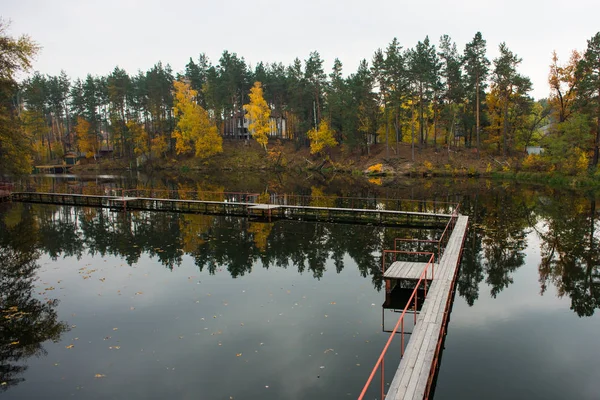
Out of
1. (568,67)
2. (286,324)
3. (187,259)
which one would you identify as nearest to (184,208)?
(187,259)

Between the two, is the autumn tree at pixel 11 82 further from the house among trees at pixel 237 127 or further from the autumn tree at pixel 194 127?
the house among trees at pixel 237 127

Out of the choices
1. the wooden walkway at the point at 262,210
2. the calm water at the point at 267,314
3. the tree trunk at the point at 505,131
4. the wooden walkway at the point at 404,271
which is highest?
the tree trunk at the point at 505,131

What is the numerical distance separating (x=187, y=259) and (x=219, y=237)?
4.71 metres

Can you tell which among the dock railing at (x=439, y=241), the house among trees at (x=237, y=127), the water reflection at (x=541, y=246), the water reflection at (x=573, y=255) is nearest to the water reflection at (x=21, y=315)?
the dock railing at (x=439, y=241)

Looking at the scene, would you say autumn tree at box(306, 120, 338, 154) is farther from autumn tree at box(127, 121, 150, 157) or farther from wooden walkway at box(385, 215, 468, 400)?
wooden walkway at box(385, 215, 468, 400)

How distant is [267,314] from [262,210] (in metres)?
20.0

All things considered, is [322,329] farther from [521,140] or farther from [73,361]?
[521,140]

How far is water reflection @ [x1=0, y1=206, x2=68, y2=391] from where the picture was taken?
10.9m

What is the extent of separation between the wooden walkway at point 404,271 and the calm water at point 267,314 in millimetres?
845

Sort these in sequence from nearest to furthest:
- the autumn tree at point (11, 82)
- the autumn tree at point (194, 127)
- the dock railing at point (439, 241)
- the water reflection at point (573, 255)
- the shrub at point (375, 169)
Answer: the water reflection at point (573, 255)
the dock railing at point (439, 241)
the autumn tree at point (11, 82)
the shrub at point (375, 169)
the autumn tree at point (194, 127)

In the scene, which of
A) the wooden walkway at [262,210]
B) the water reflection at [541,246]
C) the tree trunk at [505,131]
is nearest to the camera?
the water reflection at [541,246]

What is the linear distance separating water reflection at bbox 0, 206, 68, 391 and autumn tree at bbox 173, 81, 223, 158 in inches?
2422

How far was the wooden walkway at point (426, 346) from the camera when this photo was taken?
8320 mm

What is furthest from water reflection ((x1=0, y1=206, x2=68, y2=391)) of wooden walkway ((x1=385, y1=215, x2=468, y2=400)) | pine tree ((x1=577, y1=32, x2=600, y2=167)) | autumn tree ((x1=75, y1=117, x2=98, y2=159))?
autumn tree ((x1=75, y1=117, x2=98, y2=159))
